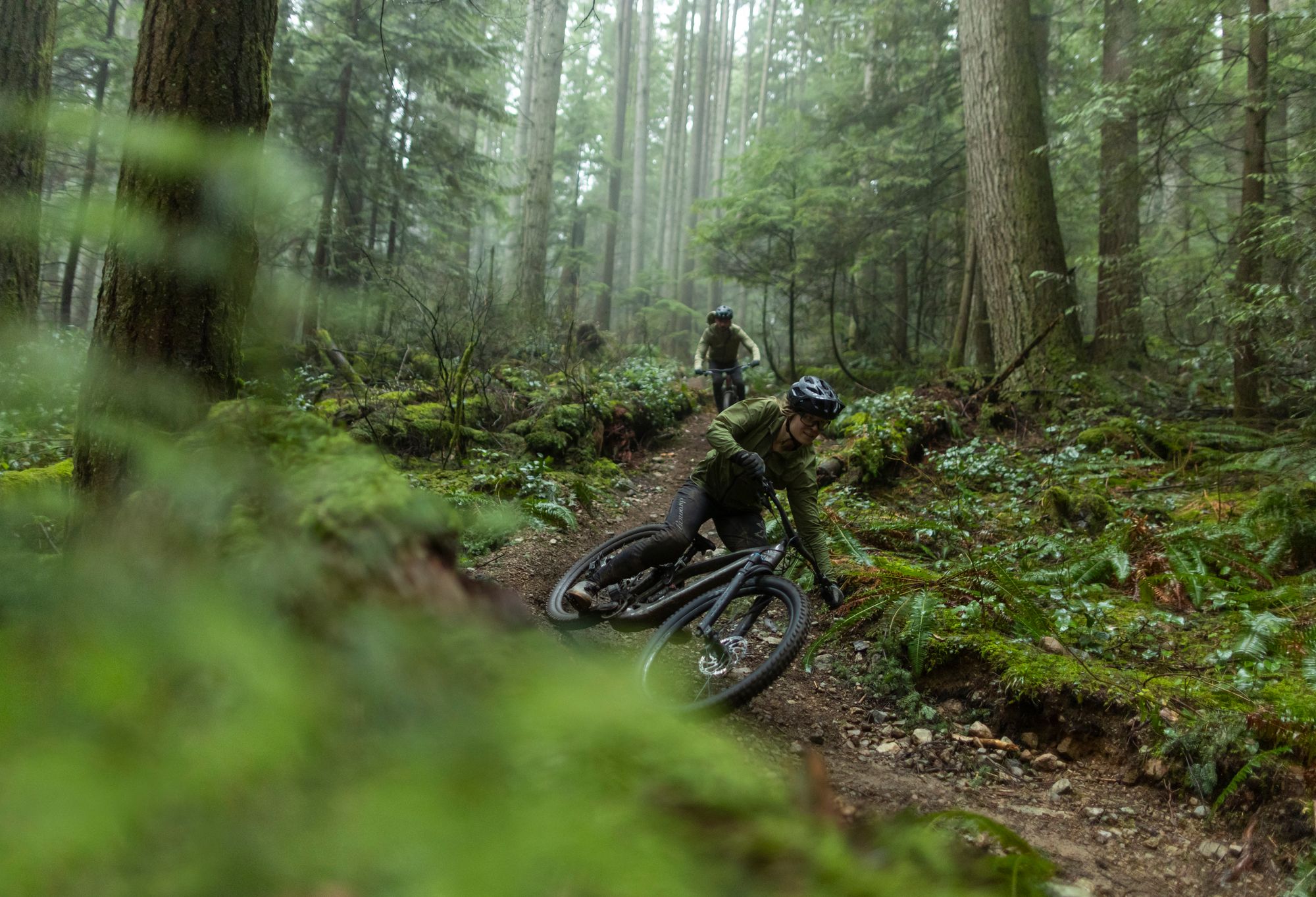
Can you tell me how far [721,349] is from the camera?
11977mm

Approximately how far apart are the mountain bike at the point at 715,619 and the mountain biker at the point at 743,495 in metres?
0.15

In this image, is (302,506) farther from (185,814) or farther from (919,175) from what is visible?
(919,175)

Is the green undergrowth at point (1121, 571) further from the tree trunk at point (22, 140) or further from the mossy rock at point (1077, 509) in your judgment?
the tree trunk at point (22, 140)

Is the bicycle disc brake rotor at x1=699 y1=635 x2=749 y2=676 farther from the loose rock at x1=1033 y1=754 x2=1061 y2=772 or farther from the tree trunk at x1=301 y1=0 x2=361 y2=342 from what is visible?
the tree trunk at x1=301 y1=0 x2=361 y2=342

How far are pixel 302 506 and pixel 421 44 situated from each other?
17.5 m

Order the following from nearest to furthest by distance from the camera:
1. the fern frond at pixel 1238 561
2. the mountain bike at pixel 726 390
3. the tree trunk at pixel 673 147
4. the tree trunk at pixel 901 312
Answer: the fern frond at pixel 1238 561 → the mountain bike at pixel 726 390 → the tree trunk at pixel 901 312 → the tree trunk at pixel 673 147

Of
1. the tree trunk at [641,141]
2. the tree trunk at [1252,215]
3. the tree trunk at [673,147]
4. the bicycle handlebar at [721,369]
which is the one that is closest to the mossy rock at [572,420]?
the bicycle handlebar at [721,369]

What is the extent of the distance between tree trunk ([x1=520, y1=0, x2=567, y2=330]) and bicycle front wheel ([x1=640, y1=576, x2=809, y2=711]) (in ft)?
45.8

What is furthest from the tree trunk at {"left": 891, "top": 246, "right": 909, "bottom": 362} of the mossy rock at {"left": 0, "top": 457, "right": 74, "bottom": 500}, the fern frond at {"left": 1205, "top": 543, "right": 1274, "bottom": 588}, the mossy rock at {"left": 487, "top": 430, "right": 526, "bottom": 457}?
the mossy rock at {"left": 0, "top": 457, "right": 74, "bottom": 500}

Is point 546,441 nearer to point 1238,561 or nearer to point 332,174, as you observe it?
point 1238,561

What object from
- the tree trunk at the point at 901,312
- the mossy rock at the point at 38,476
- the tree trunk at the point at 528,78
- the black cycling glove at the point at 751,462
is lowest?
the mossy rock at the point at 38,476

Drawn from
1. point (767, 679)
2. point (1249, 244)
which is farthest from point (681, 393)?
point (767, 679)

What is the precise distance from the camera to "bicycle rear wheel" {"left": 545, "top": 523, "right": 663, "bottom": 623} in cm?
538

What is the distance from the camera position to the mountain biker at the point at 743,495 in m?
5.07
